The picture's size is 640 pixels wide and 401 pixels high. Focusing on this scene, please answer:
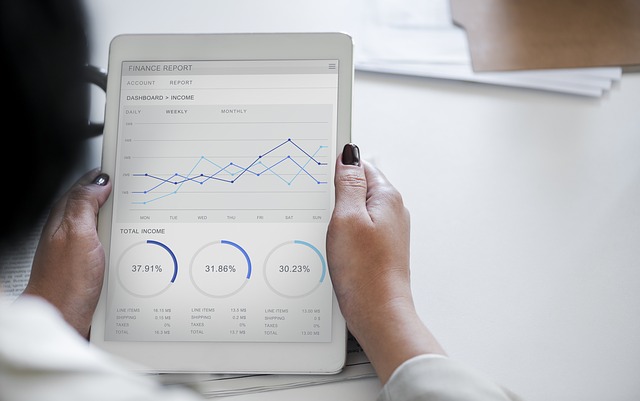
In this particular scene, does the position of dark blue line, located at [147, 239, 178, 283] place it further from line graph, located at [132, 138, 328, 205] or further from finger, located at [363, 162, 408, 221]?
finger, located at [363, 162, 408, 221]

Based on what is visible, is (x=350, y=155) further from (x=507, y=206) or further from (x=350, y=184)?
(x=507, y=206)

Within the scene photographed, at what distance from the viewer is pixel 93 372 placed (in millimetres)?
299

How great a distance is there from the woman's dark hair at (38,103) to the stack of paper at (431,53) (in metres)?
0.30

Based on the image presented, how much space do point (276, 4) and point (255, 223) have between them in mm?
330

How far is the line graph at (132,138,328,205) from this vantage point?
61cm

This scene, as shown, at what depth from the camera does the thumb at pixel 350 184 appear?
1.91ft

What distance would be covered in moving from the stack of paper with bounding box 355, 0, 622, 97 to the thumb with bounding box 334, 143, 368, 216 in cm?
19

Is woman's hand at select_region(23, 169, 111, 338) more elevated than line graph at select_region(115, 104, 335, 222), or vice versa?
line graph at select_region(115, 104, 335, 222)

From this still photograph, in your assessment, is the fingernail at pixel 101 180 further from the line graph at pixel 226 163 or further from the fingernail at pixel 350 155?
the fingernail at pixel 350 155

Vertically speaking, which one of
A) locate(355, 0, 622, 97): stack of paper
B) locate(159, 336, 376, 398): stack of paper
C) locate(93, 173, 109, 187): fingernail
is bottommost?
locate(159, 336, 376, 398): stack of paper

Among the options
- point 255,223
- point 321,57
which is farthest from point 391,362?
point 321,57

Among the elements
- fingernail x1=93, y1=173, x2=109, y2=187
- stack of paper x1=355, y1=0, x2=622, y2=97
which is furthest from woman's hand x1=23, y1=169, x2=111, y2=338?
stack of paper x1=355, y1=0, x2=622, y2=97

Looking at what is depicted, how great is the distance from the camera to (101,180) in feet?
1.98

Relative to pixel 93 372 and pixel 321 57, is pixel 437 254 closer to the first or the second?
pixel 321 57
